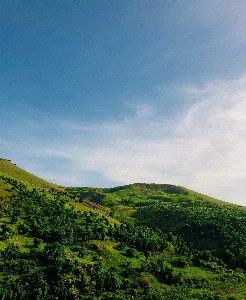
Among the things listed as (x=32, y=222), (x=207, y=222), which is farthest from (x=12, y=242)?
(x=207, y=222)

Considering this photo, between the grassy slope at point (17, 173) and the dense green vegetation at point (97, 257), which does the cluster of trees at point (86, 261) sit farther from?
the grassy slope at point (17, 173)

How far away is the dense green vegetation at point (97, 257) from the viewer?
192 feet

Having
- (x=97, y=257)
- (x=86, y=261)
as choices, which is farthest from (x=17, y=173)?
(x=86, y=261)

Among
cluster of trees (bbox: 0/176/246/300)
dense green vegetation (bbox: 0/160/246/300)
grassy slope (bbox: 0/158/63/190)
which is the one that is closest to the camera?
cluster of trees (bbox: 0/176/246/300)

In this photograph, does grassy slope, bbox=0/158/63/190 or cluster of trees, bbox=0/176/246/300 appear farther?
grassy slope, bbox=0/158/63/190

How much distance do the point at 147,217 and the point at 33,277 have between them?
91027 millimetres

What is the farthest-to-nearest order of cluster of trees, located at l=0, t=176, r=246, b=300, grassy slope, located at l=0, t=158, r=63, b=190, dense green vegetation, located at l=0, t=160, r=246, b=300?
grassy slope, located at l=0, t=158, r=63, b=190 < dense green vegetation, located at l=0, t=160, r=246, b=300 < cluster of trees, located at l=0, t=176, r=246, b=300

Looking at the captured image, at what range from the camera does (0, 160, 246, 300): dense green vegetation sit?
58375mm

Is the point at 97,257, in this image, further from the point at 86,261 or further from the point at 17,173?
the point at 17,173

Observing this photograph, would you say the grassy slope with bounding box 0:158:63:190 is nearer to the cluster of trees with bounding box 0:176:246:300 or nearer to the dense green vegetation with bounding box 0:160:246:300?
the dense green vegetation with bounding box 0:160:246:300

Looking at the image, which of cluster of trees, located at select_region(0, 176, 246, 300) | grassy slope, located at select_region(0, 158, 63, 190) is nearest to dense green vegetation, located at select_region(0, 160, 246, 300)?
cluster of trees, located at select_region(0, 176, 246, 300)

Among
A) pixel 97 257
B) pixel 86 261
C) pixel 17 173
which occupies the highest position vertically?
pixel 17 173

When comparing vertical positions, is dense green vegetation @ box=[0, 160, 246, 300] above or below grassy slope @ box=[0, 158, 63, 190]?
below

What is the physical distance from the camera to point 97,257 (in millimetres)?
71625
